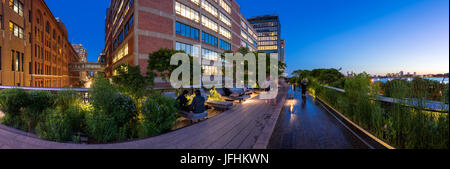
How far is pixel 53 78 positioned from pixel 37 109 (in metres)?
47.1

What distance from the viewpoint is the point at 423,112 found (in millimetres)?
3393

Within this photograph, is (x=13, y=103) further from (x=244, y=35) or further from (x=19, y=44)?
(x=244, y=35)

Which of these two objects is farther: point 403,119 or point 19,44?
point 19,44

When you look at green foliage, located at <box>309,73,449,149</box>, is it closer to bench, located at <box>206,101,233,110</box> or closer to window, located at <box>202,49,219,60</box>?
bench, located at <box>206,101,233,110</box>

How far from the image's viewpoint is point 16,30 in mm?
18781

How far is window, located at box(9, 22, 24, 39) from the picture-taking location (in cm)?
1780

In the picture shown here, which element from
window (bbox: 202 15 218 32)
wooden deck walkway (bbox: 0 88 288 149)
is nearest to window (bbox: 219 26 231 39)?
window (bbox: 202 15 218 32)

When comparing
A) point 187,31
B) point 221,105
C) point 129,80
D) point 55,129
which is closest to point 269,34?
point 187,31

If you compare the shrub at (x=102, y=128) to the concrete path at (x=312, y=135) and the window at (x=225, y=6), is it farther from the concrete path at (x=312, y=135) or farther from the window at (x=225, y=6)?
the window at (x=225, y=6)

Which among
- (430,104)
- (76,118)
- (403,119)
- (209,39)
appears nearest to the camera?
(430,104)

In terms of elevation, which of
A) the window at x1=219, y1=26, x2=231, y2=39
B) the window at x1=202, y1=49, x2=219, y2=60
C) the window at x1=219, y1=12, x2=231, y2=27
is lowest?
the window at x1=202, y1=49, x2=219, y2=60

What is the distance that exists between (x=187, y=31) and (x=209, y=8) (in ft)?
28.0

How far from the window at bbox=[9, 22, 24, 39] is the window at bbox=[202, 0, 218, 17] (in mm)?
25368
